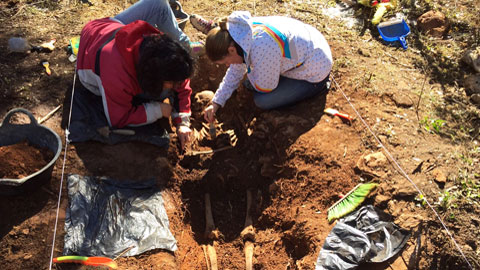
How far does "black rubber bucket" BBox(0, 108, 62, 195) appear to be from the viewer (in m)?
2.90

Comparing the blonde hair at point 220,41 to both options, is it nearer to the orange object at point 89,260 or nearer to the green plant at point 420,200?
the orange object at point 89,260

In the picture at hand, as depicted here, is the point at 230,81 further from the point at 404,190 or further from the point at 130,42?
the point at 404,190

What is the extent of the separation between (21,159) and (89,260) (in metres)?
1.07

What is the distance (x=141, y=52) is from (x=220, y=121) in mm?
1507

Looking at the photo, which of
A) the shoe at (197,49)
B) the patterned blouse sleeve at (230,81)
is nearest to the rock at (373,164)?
the patterned blouse sleeve at (230,81)

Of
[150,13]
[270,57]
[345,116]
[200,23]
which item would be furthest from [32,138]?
[345,116]

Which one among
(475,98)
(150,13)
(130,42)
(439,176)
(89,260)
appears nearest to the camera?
(89,260)

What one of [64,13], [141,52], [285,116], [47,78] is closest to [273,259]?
[285,116]

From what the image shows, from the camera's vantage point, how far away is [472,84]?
4.55m

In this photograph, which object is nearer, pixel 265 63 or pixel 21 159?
pixel 21 159

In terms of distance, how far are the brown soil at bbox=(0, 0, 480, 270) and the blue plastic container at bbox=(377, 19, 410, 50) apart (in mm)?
486

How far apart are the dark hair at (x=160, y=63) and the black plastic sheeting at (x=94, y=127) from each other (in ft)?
2.37

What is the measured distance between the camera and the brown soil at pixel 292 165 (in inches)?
114

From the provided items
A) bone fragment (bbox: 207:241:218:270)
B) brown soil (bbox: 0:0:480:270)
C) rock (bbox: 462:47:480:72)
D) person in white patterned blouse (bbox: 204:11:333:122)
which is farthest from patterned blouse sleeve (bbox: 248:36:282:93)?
rock (bbox: 462:47:480:72)
